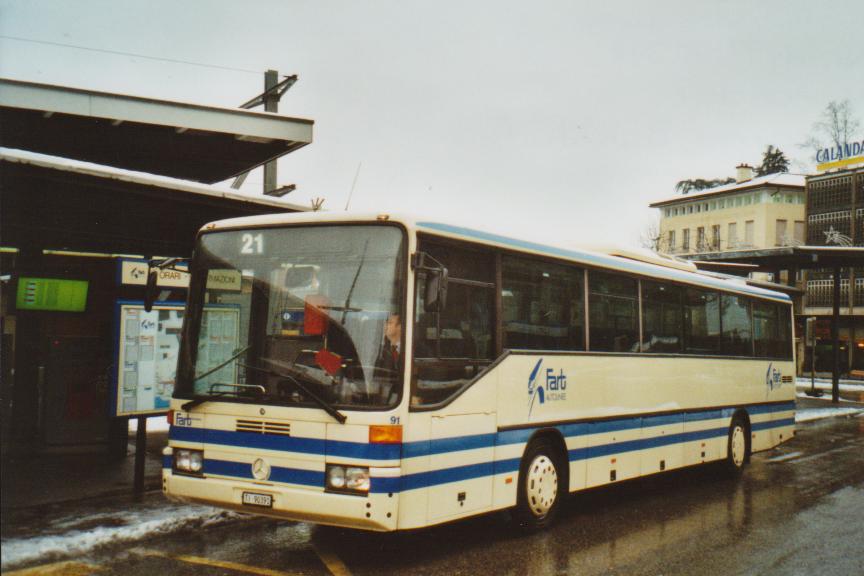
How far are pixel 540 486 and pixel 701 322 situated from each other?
4.94 metres

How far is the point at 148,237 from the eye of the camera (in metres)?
13.6

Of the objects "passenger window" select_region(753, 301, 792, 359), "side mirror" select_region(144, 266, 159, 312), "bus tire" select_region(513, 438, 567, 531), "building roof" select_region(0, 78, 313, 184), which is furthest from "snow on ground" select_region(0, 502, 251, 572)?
"passenger window" select_region(753, 301, 792, 359)

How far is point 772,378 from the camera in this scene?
580 inches

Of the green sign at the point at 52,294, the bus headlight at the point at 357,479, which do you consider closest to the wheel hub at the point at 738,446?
the bus headlight at the point at 357,479

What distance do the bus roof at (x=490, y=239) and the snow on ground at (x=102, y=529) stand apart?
3.00 m

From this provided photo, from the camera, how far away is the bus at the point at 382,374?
680 cm

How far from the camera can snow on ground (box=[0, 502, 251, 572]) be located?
7234 millimetres

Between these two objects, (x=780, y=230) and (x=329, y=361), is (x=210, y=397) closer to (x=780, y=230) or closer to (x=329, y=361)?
(x=329, y=361)

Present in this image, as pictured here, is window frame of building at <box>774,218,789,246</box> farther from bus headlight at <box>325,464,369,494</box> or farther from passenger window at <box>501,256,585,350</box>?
bus headlight at <box>325,464,369,494</box>

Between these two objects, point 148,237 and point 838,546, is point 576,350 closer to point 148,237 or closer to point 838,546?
point 838,546

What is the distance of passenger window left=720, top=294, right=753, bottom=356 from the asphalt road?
2695 millimetres

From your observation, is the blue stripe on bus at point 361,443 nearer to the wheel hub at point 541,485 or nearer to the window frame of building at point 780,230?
the wheel hub at point 541,485

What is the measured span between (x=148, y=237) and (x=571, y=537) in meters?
8.56

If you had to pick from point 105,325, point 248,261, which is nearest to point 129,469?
point 105,325
